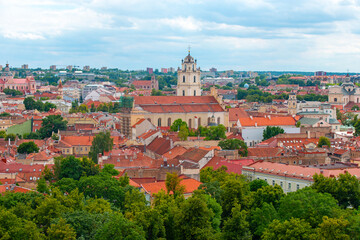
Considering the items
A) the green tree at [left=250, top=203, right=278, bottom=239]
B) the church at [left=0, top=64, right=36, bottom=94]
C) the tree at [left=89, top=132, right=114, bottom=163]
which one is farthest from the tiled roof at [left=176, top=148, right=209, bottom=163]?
the church at [left=0, top=64, right=36, bottom=94]

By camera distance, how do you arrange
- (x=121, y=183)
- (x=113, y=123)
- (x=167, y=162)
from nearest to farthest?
(x=121, y=183) → (x=167, y=162) → (x=113, y=123)

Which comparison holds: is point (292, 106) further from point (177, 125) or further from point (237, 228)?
point (237, 228)

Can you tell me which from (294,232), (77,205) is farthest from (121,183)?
(294,232)

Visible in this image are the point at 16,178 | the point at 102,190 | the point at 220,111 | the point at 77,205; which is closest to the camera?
the point at 77,205

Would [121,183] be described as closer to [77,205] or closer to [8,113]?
[77,205]

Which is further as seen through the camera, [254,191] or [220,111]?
[220,111]

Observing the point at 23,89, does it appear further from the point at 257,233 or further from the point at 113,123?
the point at 257,233

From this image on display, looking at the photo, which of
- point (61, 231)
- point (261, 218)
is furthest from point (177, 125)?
point (61, 231)
